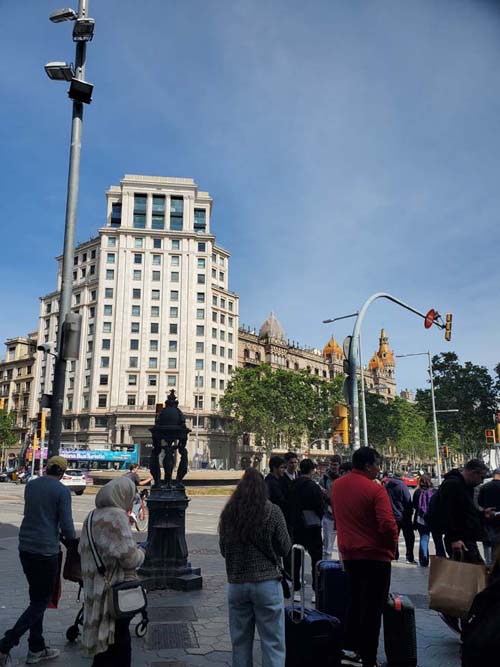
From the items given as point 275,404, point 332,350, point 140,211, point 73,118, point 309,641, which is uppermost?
point 140,211

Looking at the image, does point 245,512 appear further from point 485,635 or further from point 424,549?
point 424,549

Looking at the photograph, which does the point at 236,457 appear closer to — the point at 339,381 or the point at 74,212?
the point at 339,381

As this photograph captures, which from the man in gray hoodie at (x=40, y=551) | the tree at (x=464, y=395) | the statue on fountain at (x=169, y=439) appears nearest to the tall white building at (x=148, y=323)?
the tree at (x=464, y=395)

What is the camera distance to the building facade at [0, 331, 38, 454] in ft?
280

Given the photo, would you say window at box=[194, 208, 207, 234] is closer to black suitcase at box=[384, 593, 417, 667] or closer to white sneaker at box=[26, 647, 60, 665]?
white sneaker at box=[26, 647, 60, 665]

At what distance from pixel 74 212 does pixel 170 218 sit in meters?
73.9

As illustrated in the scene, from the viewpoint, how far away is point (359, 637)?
192 inches

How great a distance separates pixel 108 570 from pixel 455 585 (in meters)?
3.21

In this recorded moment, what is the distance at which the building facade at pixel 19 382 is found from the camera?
85.4 m

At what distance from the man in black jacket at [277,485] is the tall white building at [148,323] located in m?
62.4

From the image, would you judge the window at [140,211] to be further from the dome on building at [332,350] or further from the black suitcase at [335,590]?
the black suitcase at [335,590]

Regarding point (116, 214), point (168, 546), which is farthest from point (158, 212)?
point (168, 546)

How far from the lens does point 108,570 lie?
4043mm

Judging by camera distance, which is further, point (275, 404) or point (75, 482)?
point (275, 404)
